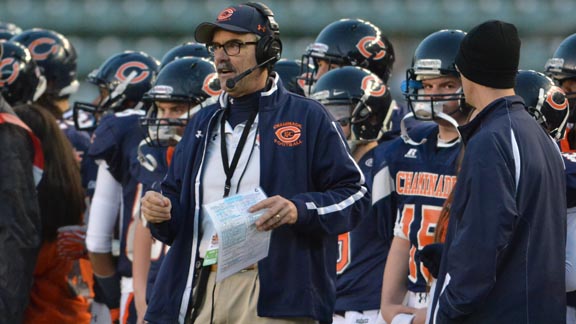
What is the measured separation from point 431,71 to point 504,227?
1912 millimetres

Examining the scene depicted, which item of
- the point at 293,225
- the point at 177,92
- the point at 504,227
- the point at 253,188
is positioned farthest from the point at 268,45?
the point at 177,92

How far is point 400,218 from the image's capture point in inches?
221

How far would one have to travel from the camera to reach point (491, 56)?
4.15m

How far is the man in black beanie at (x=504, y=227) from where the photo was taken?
12.8ft

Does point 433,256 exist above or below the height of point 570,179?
below

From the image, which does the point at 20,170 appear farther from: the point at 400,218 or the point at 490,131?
the point at 490,131

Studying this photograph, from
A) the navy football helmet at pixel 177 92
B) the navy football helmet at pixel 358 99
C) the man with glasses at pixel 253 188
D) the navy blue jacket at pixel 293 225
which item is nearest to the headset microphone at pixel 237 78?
the man with glasses at pixel 253 188

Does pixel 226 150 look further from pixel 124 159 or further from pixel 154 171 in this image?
pixel 124 159

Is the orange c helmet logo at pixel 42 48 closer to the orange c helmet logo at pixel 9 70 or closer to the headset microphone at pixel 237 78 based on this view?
the orange c helmet logo at pixel 9 70

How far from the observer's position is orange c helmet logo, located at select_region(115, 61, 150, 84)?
305 inches

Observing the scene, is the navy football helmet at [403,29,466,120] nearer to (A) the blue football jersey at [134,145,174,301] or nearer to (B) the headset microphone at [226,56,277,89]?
(B) the headset microphone at [226,56,277,89]

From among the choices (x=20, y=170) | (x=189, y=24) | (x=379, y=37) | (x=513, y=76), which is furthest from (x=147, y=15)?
(x=513, y=76)

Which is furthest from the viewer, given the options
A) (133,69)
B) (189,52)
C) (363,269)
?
(133,69)

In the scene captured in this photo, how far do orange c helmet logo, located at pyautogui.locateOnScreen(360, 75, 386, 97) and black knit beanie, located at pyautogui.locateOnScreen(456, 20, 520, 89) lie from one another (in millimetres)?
2363
